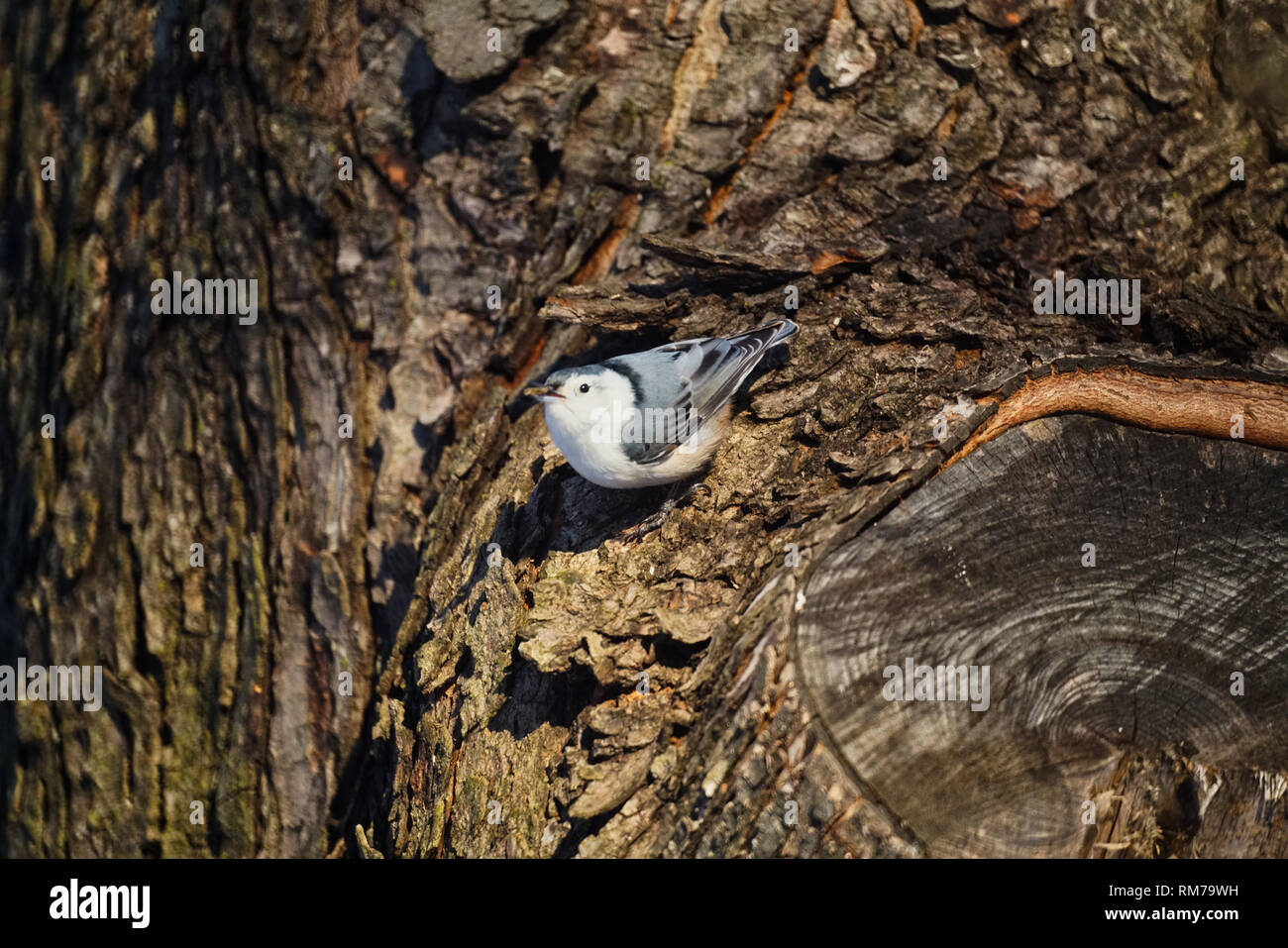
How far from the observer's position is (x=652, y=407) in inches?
147

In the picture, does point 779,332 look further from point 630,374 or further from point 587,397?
point 587,397

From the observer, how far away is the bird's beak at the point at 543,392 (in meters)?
3.68

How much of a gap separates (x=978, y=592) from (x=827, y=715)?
21.0 inches

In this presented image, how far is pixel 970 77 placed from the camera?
4.12 metres

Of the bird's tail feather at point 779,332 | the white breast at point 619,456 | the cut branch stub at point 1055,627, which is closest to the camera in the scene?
the cut branch stub at point 1055,627

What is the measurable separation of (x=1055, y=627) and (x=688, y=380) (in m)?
1.42

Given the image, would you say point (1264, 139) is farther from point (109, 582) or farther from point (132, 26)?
point (109, 582)

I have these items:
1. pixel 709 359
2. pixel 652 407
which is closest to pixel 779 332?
pixel 709 359

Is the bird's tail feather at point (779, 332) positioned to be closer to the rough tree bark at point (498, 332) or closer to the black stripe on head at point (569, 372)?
the rough tree bark at point (498, 332)

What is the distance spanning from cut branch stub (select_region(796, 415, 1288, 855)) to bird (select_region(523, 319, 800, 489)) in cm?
88

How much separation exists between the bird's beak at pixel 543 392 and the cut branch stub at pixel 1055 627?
47.7 inches

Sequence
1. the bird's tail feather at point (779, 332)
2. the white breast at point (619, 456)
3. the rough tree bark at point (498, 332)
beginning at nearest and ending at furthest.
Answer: the rough tree bark at point (498, 332) < the white breast at point (619, 456) < the bird's tail feather at point (779, 332)

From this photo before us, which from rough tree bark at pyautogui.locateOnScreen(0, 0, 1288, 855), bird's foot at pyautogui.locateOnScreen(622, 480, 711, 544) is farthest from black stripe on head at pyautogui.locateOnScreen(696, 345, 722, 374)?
bird's foot at pyautogui.locateOnScreen(622, 480, 711, 544)

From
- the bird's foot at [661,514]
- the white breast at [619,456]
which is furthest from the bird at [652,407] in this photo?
the bird's foot at [661,514]
